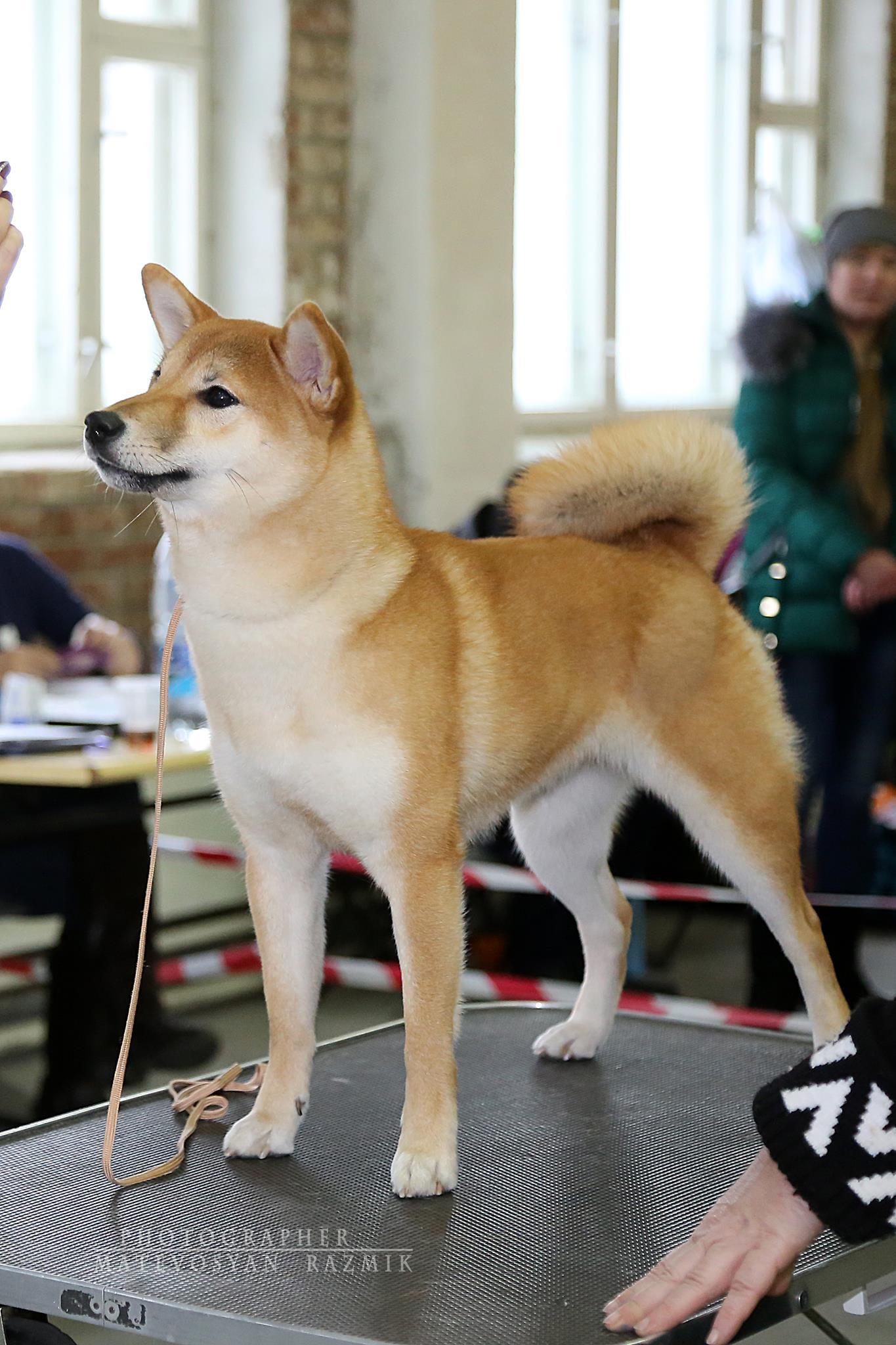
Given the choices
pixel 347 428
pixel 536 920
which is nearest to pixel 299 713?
pixel 347 428

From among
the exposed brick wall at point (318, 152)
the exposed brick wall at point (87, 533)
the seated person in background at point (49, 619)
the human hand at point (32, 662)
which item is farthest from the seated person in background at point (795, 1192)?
the exposed brick wall at point (318, 152)

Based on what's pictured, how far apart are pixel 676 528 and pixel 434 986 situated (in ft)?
2.19

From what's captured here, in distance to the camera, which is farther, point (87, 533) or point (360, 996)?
point (87, 533)

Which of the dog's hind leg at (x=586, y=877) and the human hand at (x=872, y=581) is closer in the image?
the dog's hind leg at (x=586, y=877)

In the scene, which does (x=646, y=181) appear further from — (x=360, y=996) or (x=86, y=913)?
(x=86, y=913)

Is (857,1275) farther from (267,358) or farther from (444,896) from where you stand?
(267,358)

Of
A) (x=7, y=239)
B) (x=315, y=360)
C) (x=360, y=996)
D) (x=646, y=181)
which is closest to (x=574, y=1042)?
(x=315, y=360)

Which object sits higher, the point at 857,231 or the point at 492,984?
the point at 857,231

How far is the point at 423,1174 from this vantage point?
58.6 inches

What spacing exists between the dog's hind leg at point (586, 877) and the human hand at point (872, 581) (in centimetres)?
176

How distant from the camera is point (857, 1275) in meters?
1.40

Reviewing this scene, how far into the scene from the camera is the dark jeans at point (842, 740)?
3580mm

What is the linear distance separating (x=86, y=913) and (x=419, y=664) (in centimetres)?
202

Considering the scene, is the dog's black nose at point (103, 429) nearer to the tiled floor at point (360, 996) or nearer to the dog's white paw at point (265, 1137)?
the dog's white paw at point (265, 1137)
